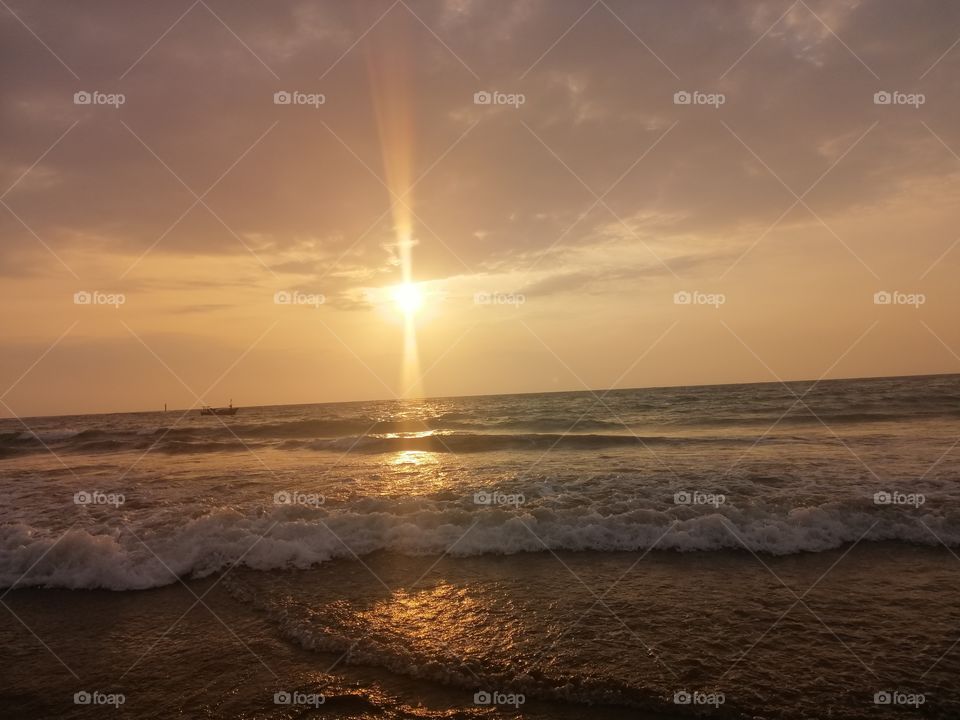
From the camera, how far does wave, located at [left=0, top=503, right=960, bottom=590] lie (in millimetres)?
10203

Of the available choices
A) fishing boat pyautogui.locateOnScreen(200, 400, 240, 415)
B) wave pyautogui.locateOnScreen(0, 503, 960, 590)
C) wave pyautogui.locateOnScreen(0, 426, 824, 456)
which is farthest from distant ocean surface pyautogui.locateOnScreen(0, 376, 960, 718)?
fishing boat pyautogui.locateOnScreen(200, 400, 240, 415)

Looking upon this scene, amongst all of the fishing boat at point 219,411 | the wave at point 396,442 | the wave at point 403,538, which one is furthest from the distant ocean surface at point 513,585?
the fishing boat at point 219,411

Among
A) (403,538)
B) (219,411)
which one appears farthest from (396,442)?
(219,411)

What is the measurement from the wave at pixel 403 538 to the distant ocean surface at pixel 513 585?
0.05 metres

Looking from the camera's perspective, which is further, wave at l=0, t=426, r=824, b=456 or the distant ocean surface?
wave at l=0, t=426, r=824, b=456

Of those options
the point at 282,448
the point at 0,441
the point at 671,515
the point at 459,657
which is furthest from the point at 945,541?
the point at 0,441

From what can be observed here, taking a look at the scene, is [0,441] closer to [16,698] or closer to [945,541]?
[16,698]

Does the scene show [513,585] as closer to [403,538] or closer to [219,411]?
[403,538]

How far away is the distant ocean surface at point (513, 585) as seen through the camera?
5894 mm

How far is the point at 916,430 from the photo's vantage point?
2697 cm

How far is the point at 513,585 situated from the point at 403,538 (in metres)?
3.36

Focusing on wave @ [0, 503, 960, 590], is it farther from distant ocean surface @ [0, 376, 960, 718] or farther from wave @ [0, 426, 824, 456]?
wave @ [0, 426, 824, 456]

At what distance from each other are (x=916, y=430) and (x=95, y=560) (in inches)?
1379

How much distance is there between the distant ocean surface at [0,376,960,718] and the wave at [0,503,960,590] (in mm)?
54
